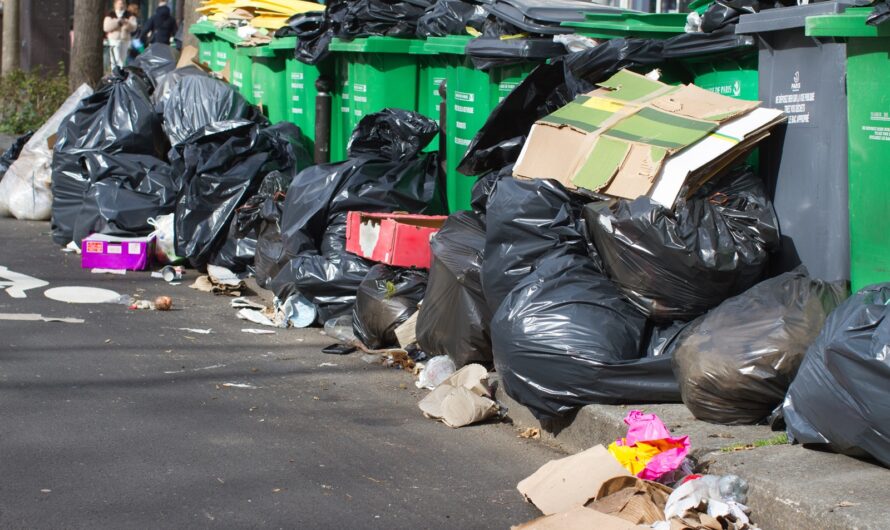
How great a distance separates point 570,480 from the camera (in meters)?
3.62

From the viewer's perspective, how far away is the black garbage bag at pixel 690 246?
4086mm

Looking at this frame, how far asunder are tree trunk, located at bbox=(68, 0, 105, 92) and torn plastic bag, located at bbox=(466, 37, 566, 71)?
8.91 m

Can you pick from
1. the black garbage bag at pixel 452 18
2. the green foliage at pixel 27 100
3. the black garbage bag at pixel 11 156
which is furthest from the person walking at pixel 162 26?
the black garbage bag at pixel 452 18

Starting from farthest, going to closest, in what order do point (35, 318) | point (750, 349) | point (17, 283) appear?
1. point (17, 283)
2. point (35, 318)
3. point (750, 349)

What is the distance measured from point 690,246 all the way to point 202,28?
9710 millimetres

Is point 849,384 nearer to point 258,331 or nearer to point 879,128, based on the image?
point 879,128

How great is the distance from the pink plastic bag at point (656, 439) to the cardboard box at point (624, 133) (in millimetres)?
913

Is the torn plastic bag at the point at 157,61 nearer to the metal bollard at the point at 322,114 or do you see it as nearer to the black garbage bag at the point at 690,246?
the metal bollard at the point at 322,114

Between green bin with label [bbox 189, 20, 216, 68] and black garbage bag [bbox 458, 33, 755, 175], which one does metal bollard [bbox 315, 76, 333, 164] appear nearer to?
black garbage bag [bbox 458, 33, 755, 175]

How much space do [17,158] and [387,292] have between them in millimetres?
5722

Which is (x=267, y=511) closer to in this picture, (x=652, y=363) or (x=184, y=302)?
(x=652, y=363)

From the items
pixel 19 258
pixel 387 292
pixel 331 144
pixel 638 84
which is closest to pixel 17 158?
pixel 19 258

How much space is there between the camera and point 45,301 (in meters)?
6.79

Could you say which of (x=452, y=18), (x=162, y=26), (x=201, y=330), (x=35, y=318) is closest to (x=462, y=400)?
(x=201, y=330)
